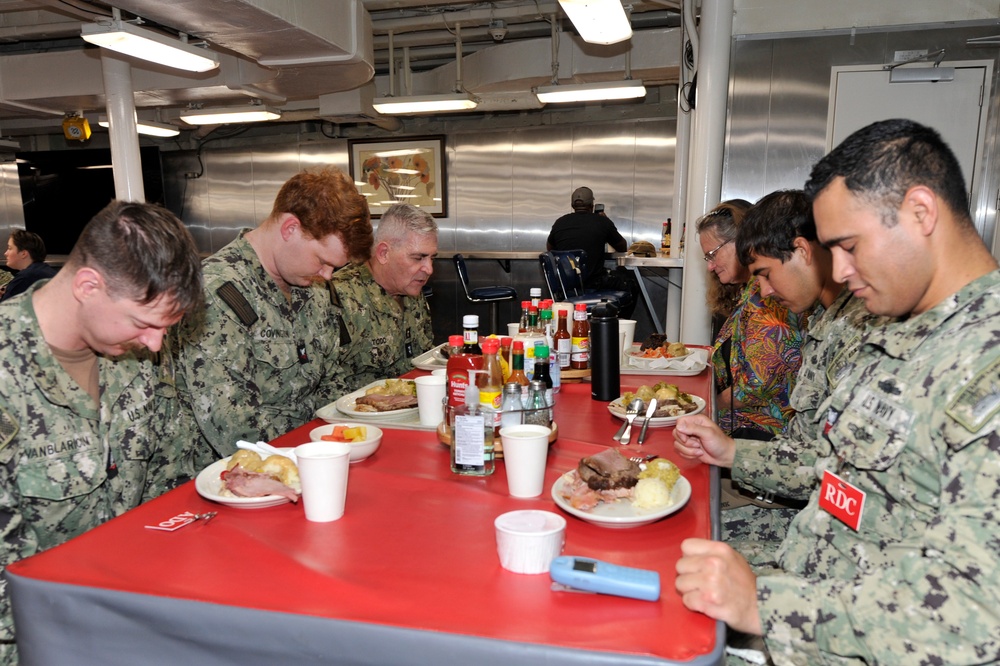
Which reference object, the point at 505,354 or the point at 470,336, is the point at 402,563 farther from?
the point at 505,354

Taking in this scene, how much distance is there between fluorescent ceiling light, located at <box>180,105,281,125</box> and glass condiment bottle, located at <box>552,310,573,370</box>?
6632 millimetres

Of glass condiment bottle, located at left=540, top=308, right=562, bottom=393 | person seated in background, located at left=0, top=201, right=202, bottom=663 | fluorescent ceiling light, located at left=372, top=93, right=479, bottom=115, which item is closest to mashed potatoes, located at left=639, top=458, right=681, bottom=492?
glass condiment bottle, located at left=540, top=308, right=562, bottom=393

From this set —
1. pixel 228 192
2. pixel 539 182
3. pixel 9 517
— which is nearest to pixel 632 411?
pixel 9 517

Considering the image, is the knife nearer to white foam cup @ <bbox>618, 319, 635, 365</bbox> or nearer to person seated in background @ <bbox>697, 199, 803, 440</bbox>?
person seated in background @ <bbox>697, 199, 803, 440</bbox>

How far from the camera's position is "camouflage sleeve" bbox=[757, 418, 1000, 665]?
96 centimetres

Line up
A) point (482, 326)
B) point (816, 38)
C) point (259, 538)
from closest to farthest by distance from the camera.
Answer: point (259, 538) → point (816, 38) → point (482, 326)

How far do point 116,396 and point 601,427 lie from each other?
136 centimetres

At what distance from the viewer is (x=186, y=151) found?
1077 centimetres

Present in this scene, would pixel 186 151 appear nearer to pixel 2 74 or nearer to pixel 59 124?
pixel 59 124

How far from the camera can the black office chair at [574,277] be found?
6020 millimetres

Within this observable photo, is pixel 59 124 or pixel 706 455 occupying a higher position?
pixel 59 124

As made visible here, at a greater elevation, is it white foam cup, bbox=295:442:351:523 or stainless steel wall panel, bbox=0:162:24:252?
stainless steel wall panel, bbox=0:162:24:252

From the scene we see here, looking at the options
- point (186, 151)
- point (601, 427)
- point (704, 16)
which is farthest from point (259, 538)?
point (186, 151)

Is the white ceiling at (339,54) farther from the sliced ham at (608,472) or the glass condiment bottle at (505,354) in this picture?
the sliced ham at (608,472)
